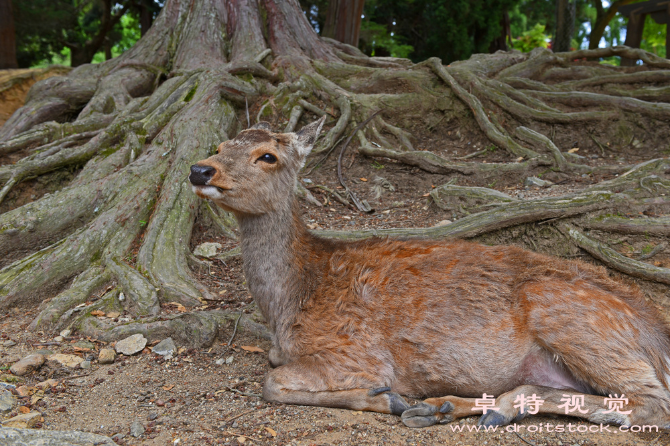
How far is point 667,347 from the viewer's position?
3.71 m

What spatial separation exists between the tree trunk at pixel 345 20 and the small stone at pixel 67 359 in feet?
38.2

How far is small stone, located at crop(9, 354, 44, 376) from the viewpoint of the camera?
414 cm

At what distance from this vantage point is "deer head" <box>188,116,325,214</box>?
404 centimetres

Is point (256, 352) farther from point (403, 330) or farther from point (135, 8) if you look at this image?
point (135, 8)

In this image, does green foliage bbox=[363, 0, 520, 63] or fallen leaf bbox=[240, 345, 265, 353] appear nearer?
fallen leaf bbox=[240, 345, 265, 353]

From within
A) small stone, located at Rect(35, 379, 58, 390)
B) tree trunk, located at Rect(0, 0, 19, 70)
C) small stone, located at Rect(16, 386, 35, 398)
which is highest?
tree trunk, located at Rect(0, 0, 19, 70)

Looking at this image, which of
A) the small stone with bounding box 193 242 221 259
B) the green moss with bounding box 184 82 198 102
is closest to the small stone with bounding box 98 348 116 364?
the small stone with bounding box 193 242 221 259

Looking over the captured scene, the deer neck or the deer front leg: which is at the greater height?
the deer neck

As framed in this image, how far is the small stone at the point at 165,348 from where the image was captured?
4.59m

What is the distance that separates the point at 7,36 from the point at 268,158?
13.1 m

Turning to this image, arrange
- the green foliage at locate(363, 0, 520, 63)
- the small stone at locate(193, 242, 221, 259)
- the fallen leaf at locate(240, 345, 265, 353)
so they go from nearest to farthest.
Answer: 1. the fallen leaf at locate(240, 345, 265, 353)
2. the small stone at locate(193, 242, 221, 259)
3. the green foliage at locate(363, 0, 520, 63)

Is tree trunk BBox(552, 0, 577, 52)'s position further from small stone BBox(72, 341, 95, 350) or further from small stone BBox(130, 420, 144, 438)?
small stone BBox(130, 420, 144, 438)

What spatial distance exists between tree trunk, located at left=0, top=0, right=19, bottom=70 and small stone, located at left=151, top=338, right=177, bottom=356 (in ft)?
42.3

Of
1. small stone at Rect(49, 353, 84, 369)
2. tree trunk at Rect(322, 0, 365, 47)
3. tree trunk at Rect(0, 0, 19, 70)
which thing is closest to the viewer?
small stone at Rect(49, 353, 84, 369)
